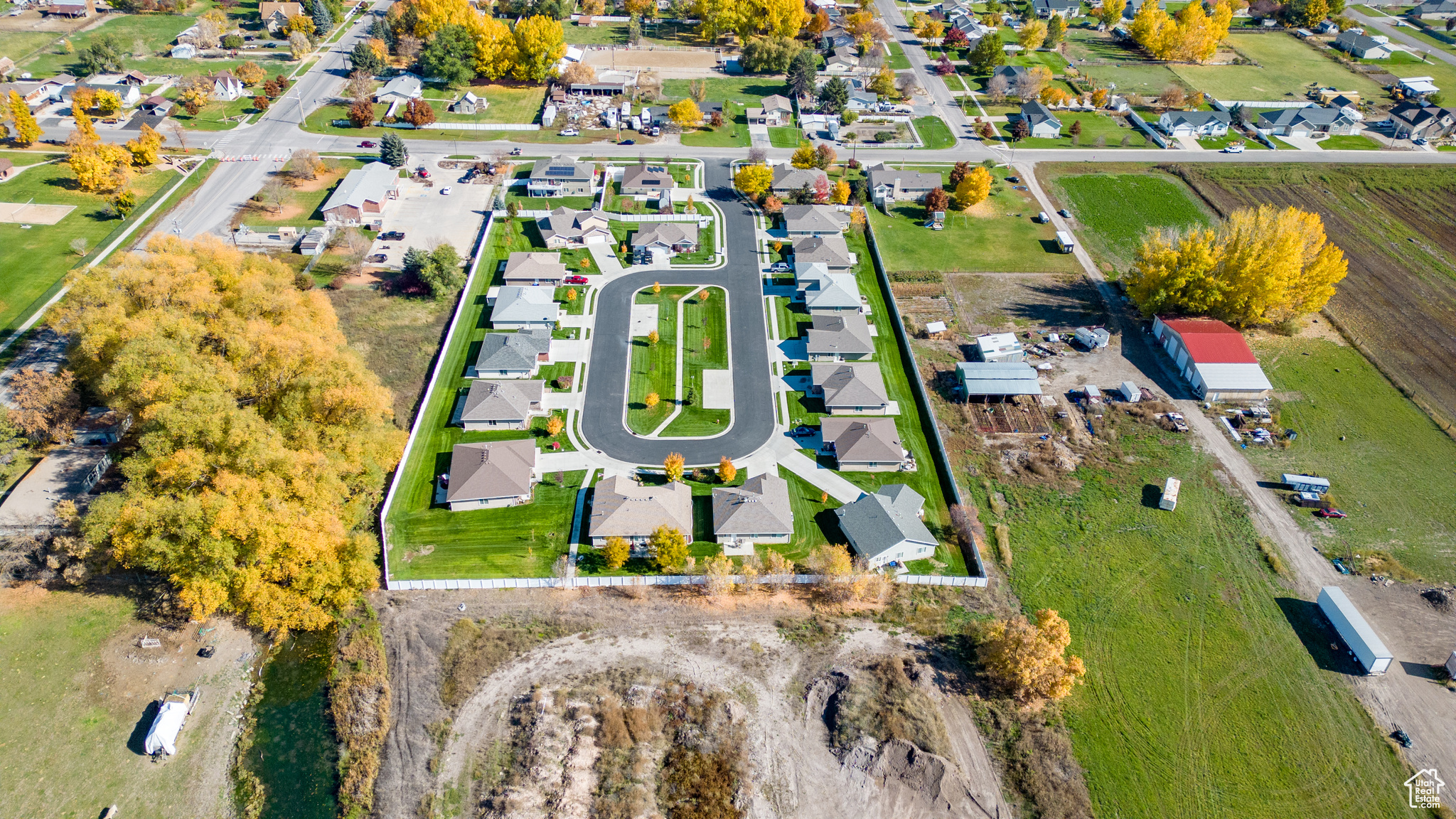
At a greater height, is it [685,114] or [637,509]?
[685,114]

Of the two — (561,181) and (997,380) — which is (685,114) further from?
(997,380)

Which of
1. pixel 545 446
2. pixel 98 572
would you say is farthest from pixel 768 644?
pixel 98 572

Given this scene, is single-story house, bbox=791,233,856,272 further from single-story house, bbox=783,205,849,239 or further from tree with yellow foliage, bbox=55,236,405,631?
tree with yellow foliage, bbox=55,236,405,631

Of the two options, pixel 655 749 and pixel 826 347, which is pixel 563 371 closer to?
pixel 826 347

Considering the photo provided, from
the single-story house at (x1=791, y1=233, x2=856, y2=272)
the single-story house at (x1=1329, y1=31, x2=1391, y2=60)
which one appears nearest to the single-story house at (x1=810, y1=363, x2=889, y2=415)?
the single-story house at (x1=791, y1=233, x2=856, y2=272)

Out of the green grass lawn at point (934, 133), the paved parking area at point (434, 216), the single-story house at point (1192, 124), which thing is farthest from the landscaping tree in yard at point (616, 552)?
the single-story house at point (1192, 124)

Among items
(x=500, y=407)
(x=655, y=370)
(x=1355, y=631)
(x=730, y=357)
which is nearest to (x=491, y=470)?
(x=500, y=407)

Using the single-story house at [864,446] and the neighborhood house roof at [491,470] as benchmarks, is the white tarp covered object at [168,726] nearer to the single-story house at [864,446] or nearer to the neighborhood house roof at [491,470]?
the neighborhood house roof at [491,470]
